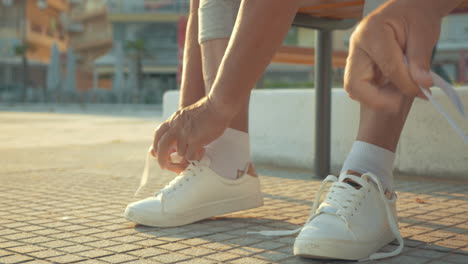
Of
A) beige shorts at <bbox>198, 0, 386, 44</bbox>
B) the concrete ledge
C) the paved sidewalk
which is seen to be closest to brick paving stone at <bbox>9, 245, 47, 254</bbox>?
→ the paved sidewalk

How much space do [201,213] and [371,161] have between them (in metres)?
0.53

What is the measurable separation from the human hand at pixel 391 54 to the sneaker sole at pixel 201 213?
791mm

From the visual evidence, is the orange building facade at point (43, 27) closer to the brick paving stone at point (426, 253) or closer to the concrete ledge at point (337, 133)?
the concrete ledge at point (337, 133)

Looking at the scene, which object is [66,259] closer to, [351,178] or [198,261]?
[198,261]

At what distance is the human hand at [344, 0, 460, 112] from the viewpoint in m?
0.92

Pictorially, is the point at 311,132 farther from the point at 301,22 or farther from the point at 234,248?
the point at 234,248

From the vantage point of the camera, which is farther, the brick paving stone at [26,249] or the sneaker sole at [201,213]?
the sneaker sole at [201,213]

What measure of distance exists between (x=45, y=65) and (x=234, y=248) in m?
38.2

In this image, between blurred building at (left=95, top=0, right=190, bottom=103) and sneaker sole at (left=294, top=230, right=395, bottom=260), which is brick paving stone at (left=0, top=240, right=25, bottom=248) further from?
blurred building at (left=95, top=0, right=190, bottom=103)

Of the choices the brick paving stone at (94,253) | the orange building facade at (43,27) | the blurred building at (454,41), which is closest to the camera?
the brick paving stone at (94,253)

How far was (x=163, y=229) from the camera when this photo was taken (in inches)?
63.4

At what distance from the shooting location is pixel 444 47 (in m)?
22.9

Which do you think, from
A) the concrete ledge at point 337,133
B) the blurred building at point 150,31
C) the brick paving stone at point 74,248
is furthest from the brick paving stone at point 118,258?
the blurred building at point 150,31

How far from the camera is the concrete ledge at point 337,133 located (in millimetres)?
2668
